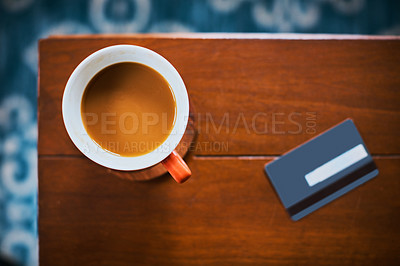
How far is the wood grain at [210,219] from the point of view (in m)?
0.44

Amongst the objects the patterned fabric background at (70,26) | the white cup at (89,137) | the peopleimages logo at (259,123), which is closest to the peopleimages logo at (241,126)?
the peopleimages logo at (259,123)

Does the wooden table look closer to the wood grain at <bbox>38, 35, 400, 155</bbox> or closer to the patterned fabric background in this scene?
the wood grain at <bbox>38, 35, 400, 155</bbox>

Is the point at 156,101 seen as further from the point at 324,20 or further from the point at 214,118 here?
the point at 324,20

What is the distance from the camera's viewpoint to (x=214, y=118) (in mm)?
442

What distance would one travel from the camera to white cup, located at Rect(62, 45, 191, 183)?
Answer: 323 millimetres

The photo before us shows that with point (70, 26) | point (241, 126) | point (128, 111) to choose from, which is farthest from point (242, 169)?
point (70, 26)

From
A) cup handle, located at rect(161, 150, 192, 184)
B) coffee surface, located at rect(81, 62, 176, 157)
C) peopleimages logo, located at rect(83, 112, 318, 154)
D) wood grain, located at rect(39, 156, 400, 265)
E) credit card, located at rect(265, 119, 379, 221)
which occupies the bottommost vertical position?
wood grain, located at rect(39, 156, 400, 265)

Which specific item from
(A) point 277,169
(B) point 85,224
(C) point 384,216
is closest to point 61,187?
(B) point 85,224

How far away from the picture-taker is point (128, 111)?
0.36m

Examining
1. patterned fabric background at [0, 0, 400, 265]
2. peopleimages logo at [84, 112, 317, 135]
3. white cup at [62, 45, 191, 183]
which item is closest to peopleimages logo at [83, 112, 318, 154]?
peopleimages logo at [84, 112, 317, 135]

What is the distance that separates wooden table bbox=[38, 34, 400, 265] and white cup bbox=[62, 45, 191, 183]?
10 centimetres

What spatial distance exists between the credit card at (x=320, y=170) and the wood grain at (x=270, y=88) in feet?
0.05

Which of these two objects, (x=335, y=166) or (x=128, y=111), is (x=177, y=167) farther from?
(x=335, y=166)

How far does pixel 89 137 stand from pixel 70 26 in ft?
1.83
